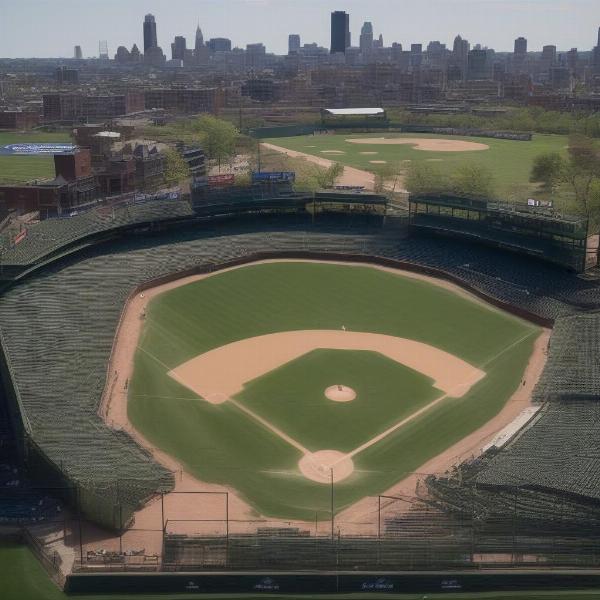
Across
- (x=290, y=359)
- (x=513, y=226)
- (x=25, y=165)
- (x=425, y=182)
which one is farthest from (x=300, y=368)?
(x=25, y=165)

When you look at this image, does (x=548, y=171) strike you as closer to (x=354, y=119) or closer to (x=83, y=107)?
(x=354, y=119)

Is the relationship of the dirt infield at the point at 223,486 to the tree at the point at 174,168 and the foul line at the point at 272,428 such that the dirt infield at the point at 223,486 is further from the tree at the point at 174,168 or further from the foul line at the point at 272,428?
the tree at the point at 174,168

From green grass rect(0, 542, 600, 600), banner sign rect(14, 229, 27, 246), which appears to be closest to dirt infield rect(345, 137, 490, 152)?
banner sign rect(14, 229, 27, 246)

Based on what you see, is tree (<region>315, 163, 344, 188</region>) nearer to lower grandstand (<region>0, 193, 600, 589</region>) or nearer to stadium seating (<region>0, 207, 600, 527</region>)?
lower grandstand (<region>0, 193, 600, 589</region>)

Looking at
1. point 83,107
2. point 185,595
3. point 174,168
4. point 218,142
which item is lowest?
point 185,595

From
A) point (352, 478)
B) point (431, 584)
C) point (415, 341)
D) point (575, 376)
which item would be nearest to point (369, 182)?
point (415, 341)
